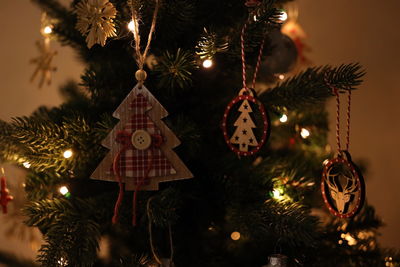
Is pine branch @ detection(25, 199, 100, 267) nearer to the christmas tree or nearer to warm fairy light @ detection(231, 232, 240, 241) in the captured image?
the christmas tree

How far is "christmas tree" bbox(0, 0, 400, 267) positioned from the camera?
73 cm

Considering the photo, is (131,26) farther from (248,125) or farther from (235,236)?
(235,236)

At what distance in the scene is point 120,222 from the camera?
78cm

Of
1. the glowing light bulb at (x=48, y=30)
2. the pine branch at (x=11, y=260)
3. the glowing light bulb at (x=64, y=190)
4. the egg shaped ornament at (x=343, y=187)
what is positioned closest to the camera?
the egg shaped ornament at (x=343, y=187)

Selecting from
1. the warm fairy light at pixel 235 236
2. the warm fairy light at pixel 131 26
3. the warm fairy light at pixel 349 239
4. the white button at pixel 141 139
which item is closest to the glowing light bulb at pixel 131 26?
the warm fairy light at pixel 131 26

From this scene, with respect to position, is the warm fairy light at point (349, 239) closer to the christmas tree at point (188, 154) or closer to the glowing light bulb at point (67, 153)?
the christmas tree at point (188, 154)

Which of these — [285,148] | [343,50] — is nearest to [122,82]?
[285,148]

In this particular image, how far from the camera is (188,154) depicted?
84cm

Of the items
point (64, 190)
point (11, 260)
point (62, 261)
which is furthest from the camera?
point (11, 260)

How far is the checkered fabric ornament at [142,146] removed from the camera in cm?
73

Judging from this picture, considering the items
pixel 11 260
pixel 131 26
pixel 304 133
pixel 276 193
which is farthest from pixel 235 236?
pixel 11 260

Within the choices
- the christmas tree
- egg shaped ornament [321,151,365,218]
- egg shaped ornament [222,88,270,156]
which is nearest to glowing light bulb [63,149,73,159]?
the christmas tree

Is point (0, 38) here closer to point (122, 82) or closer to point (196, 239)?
point (122, 82)

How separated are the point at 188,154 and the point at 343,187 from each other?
0.82 ft
